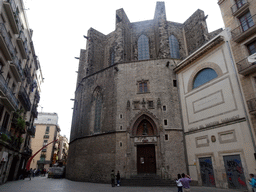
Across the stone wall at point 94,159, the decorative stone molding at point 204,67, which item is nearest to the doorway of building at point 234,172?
the decorative stone molding at point 204,67

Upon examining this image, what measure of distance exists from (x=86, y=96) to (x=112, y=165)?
909 cm

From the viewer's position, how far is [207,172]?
13.5m

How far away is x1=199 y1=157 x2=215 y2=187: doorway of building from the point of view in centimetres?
1310

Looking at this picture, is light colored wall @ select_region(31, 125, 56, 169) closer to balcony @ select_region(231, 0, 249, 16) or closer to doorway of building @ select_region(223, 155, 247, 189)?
doorway of building @ select_region(223, 155, 247, 189)

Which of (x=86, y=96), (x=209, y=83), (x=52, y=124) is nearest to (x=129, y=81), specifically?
(x=86, y=96)

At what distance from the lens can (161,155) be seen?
15375mm

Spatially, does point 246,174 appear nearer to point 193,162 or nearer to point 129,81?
point 193,162

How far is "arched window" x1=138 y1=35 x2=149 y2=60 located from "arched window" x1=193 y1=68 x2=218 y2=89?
31.1 ft

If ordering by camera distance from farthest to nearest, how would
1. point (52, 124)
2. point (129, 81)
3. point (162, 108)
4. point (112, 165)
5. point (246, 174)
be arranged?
point (52, 124) < point (129, 81) < point (162, 108) < point (112, 165) < point (246, 174)

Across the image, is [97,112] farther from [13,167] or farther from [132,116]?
[13,167]

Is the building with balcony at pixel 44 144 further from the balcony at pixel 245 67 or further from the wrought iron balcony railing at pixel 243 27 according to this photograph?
the wrought iron balcony railing at pixel 243 27

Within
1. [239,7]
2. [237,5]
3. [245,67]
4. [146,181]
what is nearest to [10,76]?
[146,181]

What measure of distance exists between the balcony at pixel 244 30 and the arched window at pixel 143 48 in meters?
12.2

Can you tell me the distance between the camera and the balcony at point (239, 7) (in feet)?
42.1
